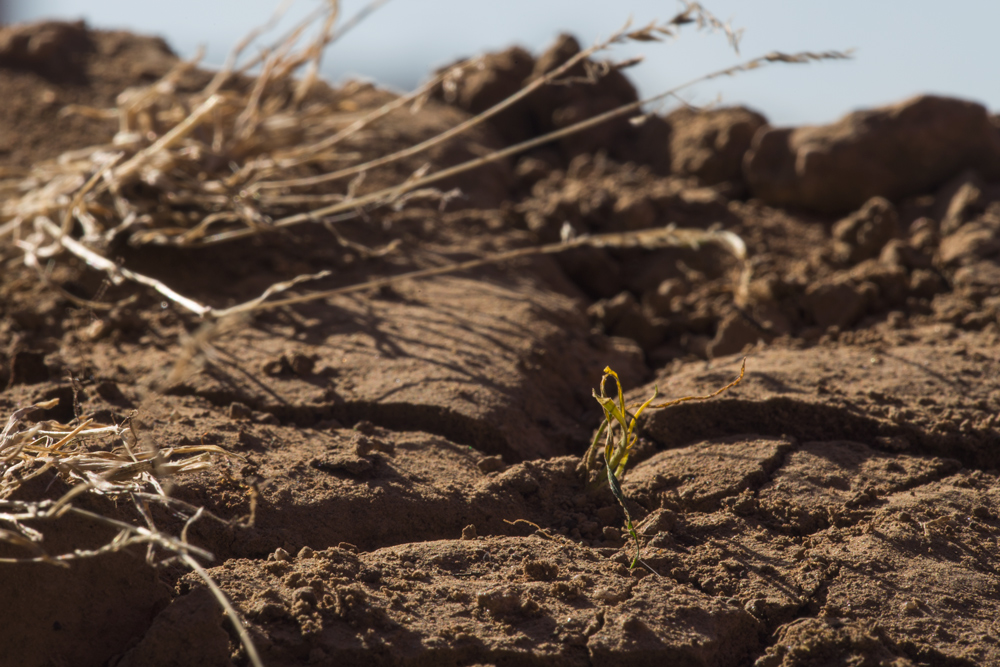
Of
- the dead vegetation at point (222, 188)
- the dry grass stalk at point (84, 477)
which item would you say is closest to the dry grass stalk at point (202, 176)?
the dead vegetation at point (222, 188)

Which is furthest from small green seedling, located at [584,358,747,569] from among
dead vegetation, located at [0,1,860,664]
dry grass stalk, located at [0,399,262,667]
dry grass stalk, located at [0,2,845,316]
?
dry grass stalk, located at [0,2,845,316]

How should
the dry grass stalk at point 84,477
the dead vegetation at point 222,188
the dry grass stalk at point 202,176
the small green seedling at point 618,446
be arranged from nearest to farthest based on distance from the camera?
1. the dry grass stalk at point 84,477
2. the small green seedling at point 618,446
3. the dead vegetation at point 222,188
4. the dry grass stalk at point 202,176

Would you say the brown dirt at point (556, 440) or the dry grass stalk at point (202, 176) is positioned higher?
the dry grass stalk at point (202, 176)

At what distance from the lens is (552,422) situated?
85.0 inches

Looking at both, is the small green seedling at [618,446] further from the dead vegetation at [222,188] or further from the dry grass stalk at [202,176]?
the dry grass stalk at [202,176]

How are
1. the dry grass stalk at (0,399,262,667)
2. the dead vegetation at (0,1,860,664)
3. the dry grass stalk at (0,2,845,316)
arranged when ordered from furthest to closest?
the dry grass stalk at (0,2,845,316)
the dead vegetation at (0,1,860,664)
the dry grass stalk at (0,399,262,667)

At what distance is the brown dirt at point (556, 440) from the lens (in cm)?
138

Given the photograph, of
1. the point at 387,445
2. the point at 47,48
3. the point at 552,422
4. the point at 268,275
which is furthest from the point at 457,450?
the point at 47,48

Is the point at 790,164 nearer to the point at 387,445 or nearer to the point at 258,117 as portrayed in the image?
the point at 258,117

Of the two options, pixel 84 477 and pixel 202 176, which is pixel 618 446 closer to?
pixel 84 477

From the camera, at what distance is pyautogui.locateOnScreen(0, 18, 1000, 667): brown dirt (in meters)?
1.38

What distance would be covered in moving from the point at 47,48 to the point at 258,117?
181 cm

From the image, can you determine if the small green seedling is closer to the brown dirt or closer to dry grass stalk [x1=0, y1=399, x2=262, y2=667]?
the brown dirt

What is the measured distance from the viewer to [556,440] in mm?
2105
